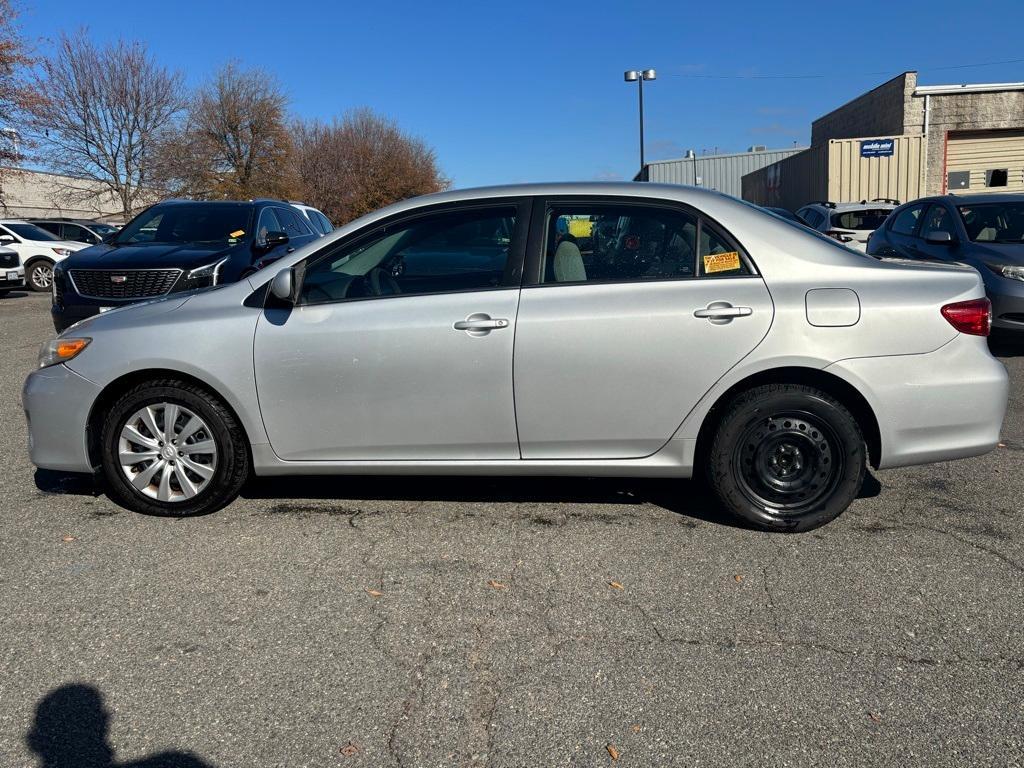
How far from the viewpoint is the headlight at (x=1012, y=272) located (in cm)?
866

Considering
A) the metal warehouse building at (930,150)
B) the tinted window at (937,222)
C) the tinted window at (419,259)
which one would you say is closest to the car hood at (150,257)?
the tinted window at (419,259)

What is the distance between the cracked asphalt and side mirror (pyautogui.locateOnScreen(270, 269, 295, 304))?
119cm

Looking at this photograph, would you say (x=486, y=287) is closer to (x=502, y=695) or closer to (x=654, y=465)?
(x=654, y=465)

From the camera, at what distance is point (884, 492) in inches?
197

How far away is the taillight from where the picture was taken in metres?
4.19

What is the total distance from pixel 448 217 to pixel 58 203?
140 ft

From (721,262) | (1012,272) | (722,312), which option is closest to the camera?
(722,312)

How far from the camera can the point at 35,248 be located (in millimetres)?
21188

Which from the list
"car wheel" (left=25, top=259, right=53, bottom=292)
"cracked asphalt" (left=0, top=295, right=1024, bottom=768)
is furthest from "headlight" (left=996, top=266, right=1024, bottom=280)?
"car wheel" (left=25, top=259, right=53, bottom=292)

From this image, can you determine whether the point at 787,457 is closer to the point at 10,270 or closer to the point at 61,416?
the point at 61,416

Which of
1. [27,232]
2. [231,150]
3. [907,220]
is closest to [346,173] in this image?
[231,150]

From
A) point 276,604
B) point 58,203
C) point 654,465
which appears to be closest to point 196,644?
point 276,604

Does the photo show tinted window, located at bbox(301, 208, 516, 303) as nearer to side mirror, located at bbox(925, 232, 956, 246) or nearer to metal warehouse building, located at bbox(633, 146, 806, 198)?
side mirror, located at bbox(925, 232, 956, 246)

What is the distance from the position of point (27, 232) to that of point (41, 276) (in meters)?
1.08
